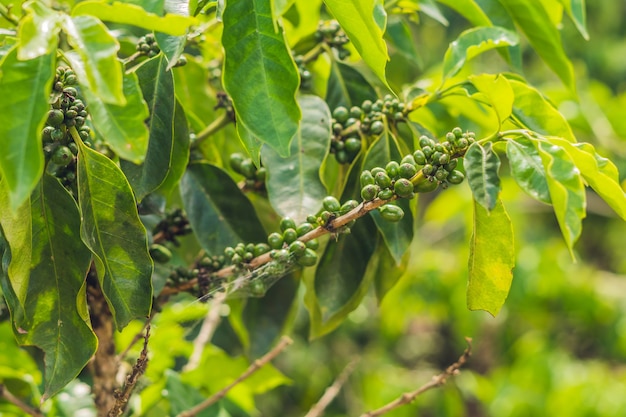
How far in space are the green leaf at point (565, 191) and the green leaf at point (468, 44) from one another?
0.70ft

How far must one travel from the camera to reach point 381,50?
582mm

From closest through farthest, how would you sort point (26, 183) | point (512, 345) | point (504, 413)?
point (26, 183)
point (504, 413)
point (512, 345)

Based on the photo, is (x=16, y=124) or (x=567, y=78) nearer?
(x=16, y=124)

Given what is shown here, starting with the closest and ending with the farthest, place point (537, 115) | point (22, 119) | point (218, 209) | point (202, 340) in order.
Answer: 1. point (22, 119)
2. point (537, 115)
3. point (218, 209)
4. point (202, 340)

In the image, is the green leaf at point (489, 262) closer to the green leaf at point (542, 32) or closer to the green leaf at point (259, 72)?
the green leaf at point (259, 72)

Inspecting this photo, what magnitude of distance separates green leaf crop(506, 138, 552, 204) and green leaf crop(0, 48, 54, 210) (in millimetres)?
328

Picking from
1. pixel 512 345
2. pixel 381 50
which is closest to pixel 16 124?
pixel 381 50

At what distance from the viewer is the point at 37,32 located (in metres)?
0.47

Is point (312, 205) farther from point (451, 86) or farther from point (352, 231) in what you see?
point (451, 86)

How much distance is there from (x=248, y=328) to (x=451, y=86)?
16.2 inches

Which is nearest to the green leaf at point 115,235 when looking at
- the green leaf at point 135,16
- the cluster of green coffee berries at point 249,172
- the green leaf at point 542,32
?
the green leaf at point 135,16

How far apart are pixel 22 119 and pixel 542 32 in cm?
59

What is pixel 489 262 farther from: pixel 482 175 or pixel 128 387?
pixel 128 387

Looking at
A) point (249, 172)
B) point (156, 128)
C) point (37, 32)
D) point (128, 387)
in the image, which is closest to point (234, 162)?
point (249, 172)
